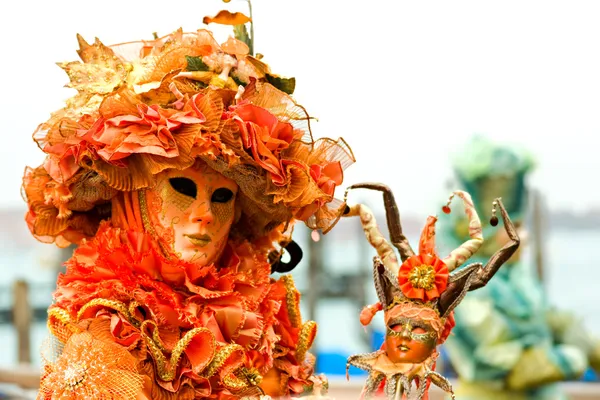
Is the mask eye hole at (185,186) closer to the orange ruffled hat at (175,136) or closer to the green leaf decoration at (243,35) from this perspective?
the orange ruffled hat at (175,136)

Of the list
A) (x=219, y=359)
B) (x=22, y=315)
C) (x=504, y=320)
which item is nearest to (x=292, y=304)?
(x=219, y=359)

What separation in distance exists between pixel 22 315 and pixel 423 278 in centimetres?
677

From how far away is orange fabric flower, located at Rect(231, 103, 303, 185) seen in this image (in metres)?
2.47

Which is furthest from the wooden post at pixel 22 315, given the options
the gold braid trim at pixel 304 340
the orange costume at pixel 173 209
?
the gold braid trim at pixel 304 340

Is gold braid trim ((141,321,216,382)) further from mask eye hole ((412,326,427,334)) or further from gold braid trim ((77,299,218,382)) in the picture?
mask eye hole ((412,326,427,334))

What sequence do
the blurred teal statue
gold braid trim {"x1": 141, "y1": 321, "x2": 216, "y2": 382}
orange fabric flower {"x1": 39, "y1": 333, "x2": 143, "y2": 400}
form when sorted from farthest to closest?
the blurred teal statue
gold braid trim {"x1": 141, "y1": 321, "x2": 216, "y2": 382}
orange fabric flower {"x1": 39, "y1": 333, "x2": 143, "y2": 400}

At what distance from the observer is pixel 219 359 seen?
243 cm

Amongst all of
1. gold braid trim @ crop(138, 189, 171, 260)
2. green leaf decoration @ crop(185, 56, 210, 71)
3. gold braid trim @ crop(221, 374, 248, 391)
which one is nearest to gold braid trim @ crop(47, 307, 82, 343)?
gold braid trim @ crop(138, 189, 171, 260)

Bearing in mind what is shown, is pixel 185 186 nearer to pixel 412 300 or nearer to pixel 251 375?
pixel 251 375

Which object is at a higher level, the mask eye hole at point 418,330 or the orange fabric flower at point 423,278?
the orange fabric flower at point 423,278

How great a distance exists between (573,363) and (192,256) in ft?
8.43

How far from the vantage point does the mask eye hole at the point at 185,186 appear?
2.55 metres

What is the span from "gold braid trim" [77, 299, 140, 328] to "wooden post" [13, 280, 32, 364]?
6412mm

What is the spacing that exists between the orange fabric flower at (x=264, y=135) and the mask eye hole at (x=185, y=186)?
0.66 ft
